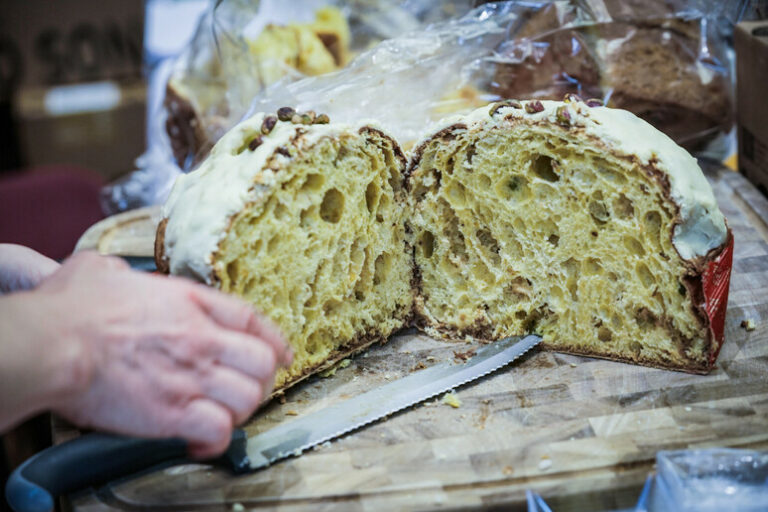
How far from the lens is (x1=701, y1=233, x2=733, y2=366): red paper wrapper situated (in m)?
2.20

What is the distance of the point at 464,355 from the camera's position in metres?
2.53

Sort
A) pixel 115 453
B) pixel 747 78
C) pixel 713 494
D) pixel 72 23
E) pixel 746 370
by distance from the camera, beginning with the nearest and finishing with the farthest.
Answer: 1. pixel 713 494
2. pixel 115 453
3. pixel 746 370
4. pixel 747 78
5. pixel 72 23

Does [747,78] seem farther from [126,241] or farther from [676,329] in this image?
[126,241]

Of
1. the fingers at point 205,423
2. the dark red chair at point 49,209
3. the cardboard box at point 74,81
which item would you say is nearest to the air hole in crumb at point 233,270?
the fingers at point 205,423

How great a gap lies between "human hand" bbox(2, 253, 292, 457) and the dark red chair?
2369 millimetres

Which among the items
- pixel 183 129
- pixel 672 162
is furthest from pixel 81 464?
pixel 183 129

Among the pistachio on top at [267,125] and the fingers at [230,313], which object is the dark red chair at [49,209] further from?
the fingers at [230,313]

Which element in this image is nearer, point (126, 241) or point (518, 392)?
point (518, 392)

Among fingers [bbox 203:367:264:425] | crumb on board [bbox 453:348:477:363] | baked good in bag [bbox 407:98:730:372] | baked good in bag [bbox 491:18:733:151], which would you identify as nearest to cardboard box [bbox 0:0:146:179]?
baked good in bag [bbox 491:18:733:151]

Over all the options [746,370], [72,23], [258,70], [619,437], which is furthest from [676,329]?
[72,23]

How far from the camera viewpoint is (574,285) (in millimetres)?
2494

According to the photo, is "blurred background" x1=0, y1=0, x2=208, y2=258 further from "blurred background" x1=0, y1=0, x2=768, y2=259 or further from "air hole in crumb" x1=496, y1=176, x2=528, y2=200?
"air hole in crumb" x1=496, y1=176, x2=528, y2=200

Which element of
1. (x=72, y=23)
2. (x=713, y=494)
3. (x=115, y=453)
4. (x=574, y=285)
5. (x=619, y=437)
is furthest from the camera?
(x=72, y=23)

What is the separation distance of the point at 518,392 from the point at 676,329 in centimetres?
53
